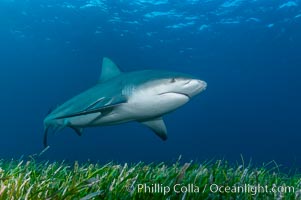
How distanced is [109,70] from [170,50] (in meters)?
38.2

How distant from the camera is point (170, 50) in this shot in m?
44.5

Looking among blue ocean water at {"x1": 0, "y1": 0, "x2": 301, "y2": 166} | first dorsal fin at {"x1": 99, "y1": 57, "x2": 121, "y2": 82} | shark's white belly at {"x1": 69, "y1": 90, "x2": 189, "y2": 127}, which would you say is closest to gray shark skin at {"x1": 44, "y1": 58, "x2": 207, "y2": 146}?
shark's white belly at {"x1": 69, "y1": 90, "x2": 189, "y2": 127}

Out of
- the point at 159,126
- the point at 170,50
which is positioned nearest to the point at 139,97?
the point at 159,126

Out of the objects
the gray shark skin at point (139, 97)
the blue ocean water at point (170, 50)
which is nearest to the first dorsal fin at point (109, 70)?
the gray shark skin at point (139, 97)

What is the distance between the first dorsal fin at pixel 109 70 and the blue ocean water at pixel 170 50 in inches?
81.7

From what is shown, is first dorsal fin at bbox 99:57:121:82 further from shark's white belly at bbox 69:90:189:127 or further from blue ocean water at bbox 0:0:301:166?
blue ocean water at bbox 0:0:301:166

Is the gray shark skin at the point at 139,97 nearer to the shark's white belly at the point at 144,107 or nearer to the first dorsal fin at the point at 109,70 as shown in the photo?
the shark's white belly at the point at 144,107

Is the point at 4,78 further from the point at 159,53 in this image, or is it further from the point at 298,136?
the point at 298,136

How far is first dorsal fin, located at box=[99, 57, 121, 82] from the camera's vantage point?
7031mm

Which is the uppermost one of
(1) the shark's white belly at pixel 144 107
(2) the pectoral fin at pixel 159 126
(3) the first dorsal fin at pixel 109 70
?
(3) the first dorsal fin at pixel 109 70

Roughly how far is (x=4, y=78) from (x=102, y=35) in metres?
38.1

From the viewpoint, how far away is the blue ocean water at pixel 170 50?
3378 cm

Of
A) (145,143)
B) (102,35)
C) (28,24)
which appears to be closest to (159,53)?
(102,35)

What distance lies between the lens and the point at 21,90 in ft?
245
